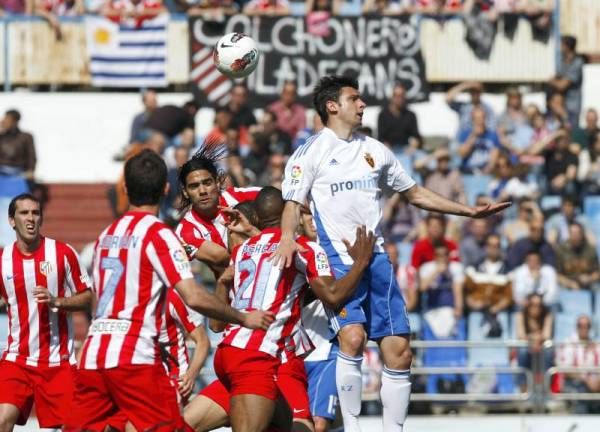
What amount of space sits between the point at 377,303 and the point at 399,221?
8.10m

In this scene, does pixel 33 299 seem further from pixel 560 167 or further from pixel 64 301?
pixel 560 167

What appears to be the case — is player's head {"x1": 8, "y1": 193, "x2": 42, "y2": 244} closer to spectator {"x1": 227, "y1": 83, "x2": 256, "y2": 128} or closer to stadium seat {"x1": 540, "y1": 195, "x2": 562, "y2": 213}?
spectator {"x1": 227, "y1": 83, "x2": 256, "y2": 128}

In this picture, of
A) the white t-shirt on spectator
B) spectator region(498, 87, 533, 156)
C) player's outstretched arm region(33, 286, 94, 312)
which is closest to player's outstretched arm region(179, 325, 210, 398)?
player's outstretched arm region(33, 286, 94, 312)

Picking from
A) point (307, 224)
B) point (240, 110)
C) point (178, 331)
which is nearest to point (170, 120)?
point (240, 110)

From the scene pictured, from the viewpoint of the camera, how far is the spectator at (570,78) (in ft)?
67.6

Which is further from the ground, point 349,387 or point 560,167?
point 560,167

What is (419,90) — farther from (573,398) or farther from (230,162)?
(573,398)

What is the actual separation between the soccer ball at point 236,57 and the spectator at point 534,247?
21.7ft

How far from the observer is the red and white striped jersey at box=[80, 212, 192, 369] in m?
8.34

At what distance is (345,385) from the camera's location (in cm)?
997

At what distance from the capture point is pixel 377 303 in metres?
10.0

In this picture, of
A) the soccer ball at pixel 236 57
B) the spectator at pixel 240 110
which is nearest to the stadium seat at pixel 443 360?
the spectator at pixel 240 110

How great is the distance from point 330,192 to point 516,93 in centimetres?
1082

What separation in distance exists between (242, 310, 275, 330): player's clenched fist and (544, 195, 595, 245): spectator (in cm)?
983
